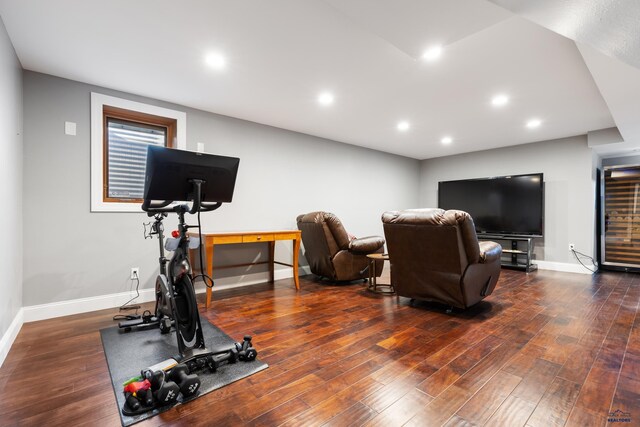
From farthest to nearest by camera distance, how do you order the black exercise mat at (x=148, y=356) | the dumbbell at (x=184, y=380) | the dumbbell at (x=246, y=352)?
the dumbbell at (x=246, y=352) → the black exercise mat at (x=148, y=356) → the dumbbell at (x=184, y=380)

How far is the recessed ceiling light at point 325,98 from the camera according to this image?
3.38 meters

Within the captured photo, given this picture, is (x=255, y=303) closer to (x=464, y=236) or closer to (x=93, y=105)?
(x=464, y=236)

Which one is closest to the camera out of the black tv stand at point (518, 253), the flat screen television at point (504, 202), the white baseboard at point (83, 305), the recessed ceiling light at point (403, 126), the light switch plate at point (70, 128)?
the white baseboard at point (83, 305)

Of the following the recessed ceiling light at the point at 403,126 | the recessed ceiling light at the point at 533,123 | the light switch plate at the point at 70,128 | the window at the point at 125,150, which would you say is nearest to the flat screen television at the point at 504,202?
the recessed ceiling light at the point at 533,123

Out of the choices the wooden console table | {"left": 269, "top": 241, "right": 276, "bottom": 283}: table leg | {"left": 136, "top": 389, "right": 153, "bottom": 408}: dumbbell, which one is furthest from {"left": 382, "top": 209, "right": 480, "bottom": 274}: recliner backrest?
{"left": 136, "top": 389, "right": 153, "bottom": 408}: dumbbell

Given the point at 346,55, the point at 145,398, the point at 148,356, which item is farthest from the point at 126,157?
the point at 145,398

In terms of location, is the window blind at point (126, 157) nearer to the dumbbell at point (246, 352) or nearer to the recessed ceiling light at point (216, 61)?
the recessed ceiling light at point (216, 61)

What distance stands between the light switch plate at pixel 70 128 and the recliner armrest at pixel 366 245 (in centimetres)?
333

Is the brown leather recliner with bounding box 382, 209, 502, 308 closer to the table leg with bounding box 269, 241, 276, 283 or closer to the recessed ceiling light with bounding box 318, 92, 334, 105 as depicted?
the recessed ceiling light with bounding box 318, 92, 334, 105

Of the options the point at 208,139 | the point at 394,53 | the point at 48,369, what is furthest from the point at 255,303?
the point at 394,53

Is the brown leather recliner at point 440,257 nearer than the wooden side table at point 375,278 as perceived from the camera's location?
Yes

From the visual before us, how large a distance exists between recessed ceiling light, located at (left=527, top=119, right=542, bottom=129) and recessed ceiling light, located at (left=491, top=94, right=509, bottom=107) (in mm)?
1054

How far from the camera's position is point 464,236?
264cm

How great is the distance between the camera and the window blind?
3.31 metres
